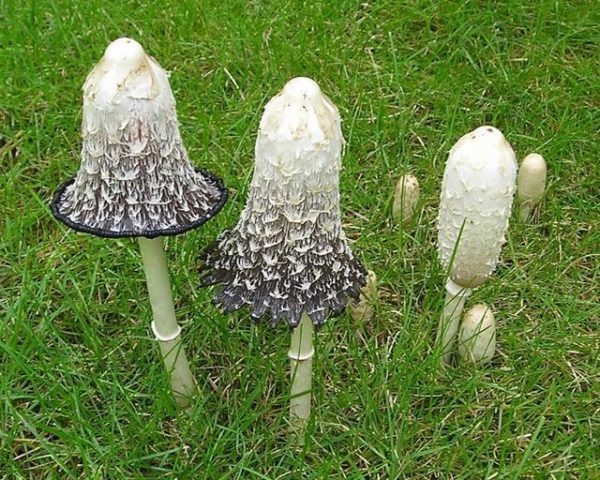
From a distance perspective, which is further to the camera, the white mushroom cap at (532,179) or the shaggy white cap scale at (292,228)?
Result: the white mushroom cap at (532,179)

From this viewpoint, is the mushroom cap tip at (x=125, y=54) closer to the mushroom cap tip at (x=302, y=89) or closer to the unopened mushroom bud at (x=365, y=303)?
the mushroom cap tip at (x=302, y=89)

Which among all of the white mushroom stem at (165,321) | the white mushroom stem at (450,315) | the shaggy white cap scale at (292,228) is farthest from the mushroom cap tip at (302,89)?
the white mushroom stem at (450,315)

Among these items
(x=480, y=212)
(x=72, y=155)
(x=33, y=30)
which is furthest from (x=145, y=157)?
(x=33, y=30)

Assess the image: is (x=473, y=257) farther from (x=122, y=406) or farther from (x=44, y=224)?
(x=44, y=224)

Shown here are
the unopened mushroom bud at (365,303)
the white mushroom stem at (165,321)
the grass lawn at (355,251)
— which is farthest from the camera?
the unopened mushroom bud at (365,303)

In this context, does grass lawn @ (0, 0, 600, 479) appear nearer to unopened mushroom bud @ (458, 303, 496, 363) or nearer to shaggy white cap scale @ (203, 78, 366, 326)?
unopened mushroom bud @ (458, 303, 496, 363)

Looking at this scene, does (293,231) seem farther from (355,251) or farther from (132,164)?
(355,251)

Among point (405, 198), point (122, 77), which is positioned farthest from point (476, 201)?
point (122, 77)

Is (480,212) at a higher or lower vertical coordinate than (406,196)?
higher
